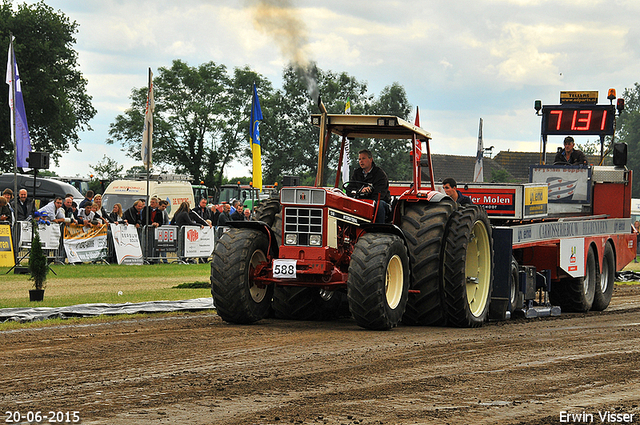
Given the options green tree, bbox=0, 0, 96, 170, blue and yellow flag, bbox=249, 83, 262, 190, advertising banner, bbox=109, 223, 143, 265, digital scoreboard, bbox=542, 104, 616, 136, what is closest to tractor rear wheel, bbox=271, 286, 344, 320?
digital scoreboard, bbox=542, 104, 616, 136

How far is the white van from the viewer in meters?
34.5

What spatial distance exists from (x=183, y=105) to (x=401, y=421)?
212 ft

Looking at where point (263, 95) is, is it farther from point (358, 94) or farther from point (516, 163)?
point (516, 163)

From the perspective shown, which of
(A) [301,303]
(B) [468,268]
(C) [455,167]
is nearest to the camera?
(A) [301,303]

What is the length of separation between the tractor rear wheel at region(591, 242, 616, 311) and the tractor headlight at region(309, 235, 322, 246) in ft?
23.5

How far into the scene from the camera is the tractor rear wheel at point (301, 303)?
11.3m

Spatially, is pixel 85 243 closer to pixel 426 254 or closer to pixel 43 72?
pixel 426 254

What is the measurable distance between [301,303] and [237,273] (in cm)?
162

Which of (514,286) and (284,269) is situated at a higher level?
(284,269)

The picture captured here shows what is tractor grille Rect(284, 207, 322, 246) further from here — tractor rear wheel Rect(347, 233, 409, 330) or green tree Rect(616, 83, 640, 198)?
green tree Rect(616, 83, 640, 198)

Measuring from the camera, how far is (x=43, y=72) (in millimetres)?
53844

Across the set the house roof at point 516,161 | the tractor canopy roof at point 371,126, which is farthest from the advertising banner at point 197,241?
the house roof at point 516,161

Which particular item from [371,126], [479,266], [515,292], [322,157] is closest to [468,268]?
[479,266]

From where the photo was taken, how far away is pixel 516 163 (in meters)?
67.8
